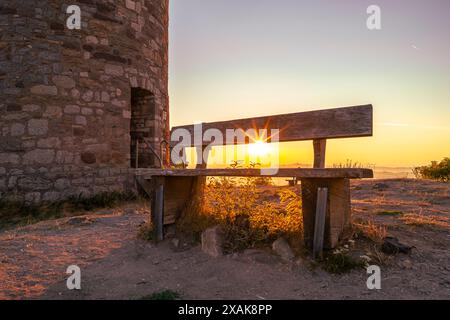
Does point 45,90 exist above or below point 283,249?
above

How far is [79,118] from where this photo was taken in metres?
6.44

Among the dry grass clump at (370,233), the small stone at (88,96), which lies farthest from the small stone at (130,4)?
the dry grass clump at (370,233)

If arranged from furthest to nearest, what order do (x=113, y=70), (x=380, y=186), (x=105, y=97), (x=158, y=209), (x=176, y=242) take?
(x=380, y=186), (x=113, y=70), (x=105, y=97), (x=158, y=209), (x=176, y=242)

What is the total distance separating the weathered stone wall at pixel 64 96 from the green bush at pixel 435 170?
9810 mm

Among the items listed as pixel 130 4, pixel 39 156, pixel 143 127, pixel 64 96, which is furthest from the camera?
pixel 143 127

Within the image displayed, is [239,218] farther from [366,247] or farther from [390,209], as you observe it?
[390,209]

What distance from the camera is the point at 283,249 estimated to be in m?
3.04

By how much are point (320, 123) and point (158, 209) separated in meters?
1.93

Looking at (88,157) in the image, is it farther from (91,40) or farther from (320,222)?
(320,222)

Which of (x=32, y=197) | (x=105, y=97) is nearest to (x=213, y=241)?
(x=32, y=197)

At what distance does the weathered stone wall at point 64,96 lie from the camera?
19.7ft

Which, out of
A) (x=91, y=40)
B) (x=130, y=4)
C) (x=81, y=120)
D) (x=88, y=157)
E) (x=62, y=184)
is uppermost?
(x=130, y=4)
